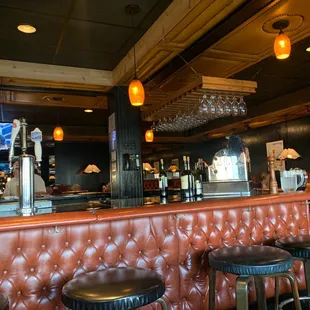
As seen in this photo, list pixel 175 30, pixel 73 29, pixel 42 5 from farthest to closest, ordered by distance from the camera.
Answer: pixel 73 29 → pixel 175 30 → pixel 42 5

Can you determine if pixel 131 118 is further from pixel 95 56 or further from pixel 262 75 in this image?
pixel 262 75

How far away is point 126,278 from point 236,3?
2424 millimetres

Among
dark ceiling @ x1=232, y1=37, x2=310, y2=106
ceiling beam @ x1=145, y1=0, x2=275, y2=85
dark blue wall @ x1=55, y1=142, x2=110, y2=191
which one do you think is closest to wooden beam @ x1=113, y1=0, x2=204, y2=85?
ceiling beam @ x1=145, y1=0, x2=275, y2=85

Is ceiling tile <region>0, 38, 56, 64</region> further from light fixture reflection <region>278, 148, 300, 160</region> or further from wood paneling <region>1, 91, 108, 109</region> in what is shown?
light fixture reflection <region>278, 148, 300, 160</region>

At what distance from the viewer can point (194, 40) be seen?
339 cm

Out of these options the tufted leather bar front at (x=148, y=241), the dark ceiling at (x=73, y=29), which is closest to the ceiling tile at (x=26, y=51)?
the dark ceiling at (x=73, y=29)

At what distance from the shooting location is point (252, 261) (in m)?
1.55

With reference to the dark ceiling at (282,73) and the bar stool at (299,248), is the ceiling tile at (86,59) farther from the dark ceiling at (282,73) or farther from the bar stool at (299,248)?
the bar stool at (299,248)

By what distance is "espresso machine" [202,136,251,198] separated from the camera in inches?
104

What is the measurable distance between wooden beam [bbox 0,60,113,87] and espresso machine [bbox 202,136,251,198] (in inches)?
107

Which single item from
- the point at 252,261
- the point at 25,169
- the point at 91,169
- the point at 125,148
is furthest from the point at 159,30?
the point at 91,169

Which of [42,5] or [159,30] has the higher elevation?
[42,5]

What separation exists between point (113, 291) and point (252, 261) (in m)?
0.71

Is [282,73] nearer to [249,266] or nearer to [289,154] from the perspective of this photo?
[289,154]
